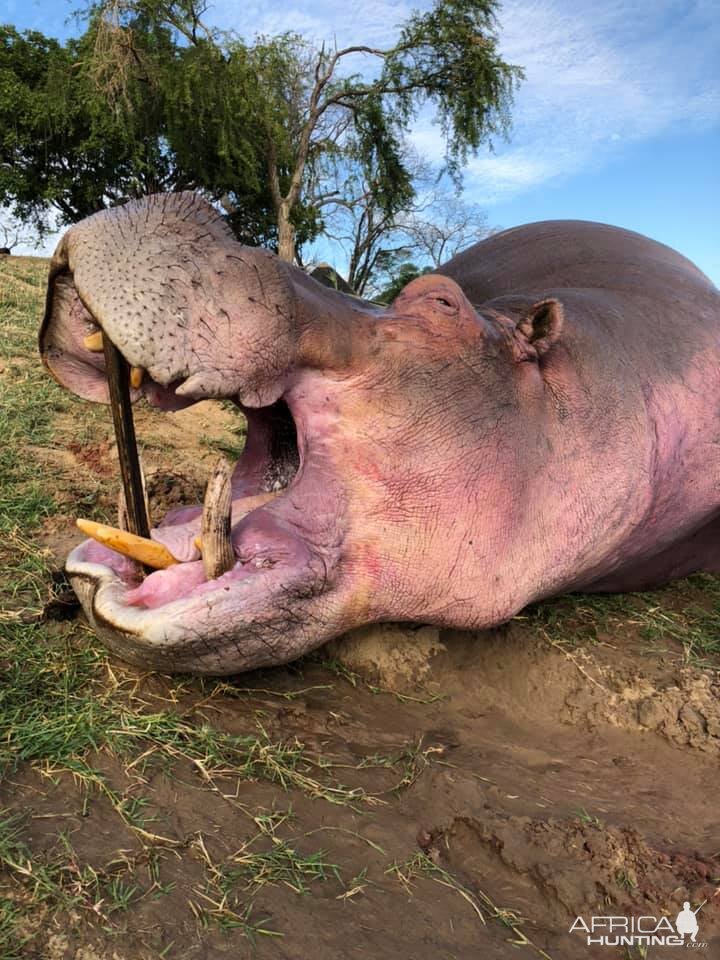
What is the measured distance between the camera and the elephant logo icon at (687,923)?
189cm

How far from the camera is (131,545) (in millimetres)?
2096

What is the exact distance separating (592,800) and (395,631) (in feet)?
2.83

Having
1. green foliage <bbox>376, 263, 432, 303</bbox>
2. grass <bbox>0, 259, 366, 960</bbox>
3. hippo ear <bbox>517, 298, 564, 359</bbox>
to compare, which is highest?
green foliage <bbox>376, 263, 432, 303</bbox>

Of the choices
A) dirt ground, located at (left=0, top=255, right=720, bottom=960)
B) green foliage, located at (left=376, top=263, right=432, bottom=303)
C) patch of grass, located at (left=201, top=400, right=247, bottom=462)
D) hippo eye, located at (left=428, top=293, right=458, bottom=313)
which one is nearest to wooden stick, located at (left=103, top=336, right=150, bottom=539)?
dirt ground, located at (left=0, top=255, right=720, bottom=960)

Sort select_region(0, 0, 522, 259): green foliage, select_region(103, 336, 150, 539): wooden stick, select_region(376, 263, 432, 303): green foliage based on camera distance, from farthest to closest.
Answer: select_region(376, 263, 432, 303): green foliage → select_region(0, 0, 522, 259): green foliage → select_region(103, 336, 150, 539): wooden stick

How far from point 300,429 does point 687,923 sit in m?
1.51

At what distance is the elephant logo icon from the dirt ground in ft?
0.07

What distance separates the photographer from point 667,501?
9.80 feet

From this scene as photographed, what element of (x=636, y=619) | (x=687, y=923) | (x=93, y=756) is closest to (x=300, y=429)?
(x=93, y=756)

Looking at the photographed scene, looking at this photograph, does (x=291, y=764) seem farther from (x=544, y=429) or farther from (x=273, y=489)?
(x=544, y=429)

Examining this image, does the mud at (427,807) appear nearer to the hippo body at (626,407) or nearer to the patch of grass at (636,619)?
the patch of grass at (636,619)

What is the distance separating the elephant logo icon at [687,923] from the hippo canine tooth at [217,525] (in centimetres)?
133

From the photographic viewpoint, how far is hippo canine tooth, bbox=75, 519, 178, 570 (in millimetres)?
2076

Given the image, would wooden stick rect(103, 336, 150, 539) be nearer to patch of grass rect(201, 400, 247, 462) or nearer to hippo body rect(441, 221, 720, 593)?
hippo body rect(441, 221, 720, 593)
